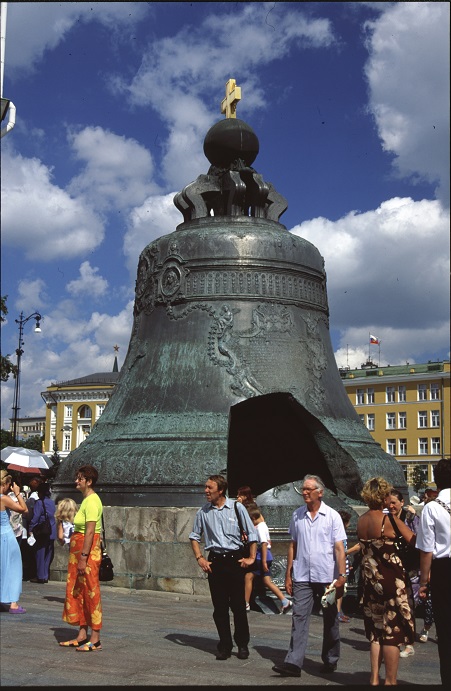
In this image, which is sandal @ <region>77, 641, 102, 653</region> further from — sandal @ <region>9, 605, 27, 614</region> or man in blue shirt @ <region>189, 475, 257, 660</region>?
sandal @ <region>9, 605, 27, 614</region>

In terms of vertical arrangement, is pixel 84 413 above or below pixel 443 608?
above

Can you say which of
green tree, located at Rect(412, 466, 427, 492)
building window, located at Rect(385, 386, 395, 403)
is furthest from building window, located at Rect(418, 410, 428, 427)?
green tree, located at Rect(412, 466, 427, 492)

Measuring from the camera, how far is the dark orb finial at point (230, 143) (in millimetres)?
11219

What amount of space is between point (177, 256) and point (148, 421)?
195cm

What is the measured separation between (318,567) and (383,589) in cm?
65

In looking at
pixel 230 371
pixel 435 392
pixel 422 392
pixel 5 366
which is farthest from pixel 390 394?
pixel 230 371

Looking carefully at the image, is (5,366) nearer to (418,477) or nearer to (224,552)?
(224,552)

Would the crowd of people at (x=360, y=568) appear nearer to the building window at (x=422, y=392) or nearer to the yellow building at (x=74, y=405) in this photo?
the building window at (x=422, y=392)

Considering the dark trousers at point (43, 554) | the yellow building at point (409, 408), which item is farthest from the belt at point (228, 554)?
the yellow building at point (409, 408)

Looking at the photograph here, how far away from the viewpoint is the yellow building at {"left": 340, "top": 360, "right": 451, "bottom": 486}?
61469 millimetres

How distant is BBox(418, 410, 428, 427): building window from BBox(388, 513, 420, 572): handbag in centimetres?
5786

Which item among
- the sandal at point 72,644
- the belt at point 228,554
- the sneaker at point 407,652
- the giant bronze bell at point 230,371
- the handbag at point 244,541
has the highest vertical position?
the giant bronze bell at point 230,371

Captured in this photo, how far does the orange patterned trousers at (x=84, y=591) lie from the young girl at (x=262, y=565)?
2040mm

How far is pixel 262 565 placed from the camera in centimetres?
865
